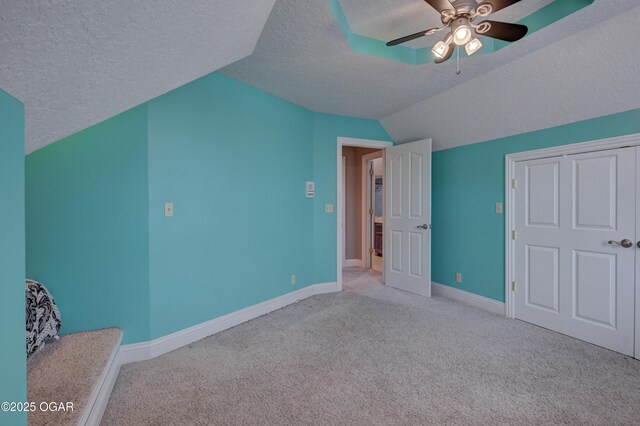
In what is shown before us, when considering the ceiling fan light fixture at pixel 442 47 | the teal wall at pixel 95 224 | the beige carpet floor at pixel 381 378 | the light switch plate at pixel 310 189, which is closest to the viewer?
the beige carpet floor at pixel 381 378

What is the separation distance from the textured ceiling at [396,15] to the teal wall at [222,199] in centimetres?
131

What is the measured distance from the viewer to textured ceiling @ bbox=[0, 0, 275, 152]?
81 centimetres

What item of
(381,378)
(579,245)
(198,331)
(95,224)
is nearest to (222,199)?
(95,224)

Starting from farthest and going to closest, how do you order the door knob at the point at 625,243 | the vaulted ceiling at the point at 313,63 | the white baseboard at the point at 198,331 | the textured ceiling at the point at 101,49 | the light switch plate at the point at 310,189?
the light switch plate at the point at 310,189 < the door knob at the point at 625,243 < the white baseboard at the point at 198,331 < the vaulted ceiling at the point at 313,63 < the textured ceiling at the point at 101,49

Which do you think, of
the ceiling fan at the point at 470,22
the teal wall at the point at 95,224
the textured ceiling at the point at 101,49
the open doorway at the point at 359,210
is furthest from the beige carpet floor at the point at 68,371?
the open doorway at the point at 359,210

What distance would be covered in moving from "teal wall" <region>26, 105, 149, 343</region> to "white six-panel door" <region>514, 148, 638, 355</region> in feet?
11.5

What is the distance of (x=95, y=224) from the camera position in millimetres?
2178

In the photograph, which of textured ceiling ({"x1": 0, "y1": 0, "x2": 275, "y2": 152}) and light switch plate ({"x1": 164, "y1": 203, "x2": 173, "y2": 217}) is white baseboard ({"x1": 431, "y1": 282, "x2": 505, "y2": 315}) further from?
textured ceiling ({"x1": 0, "y1": 0, "x2": 275, "y2": 152})

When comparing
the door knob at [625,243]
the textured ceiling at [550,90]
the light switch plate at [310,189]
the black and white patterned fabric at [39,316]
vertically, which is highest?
the textured ceiling at [550,90]

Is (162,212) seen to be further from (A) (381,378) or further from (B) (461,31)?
(B) (461,31)

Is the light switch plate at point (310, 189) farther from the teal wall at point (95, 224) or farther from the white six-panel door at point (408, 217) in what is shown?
the teal wall at point (95, 224)

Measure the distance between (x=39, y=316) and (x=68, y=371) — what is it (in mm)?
485

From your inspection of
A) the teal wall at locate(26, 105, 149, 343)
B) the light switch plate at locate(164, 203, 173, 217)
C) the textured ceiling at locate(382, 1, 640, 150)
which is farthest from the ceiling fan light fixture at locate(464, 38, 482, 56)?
the light switch plate at locate(164, 203, 173, 217)

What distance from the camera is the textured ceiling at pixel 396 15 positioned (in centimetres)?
207
